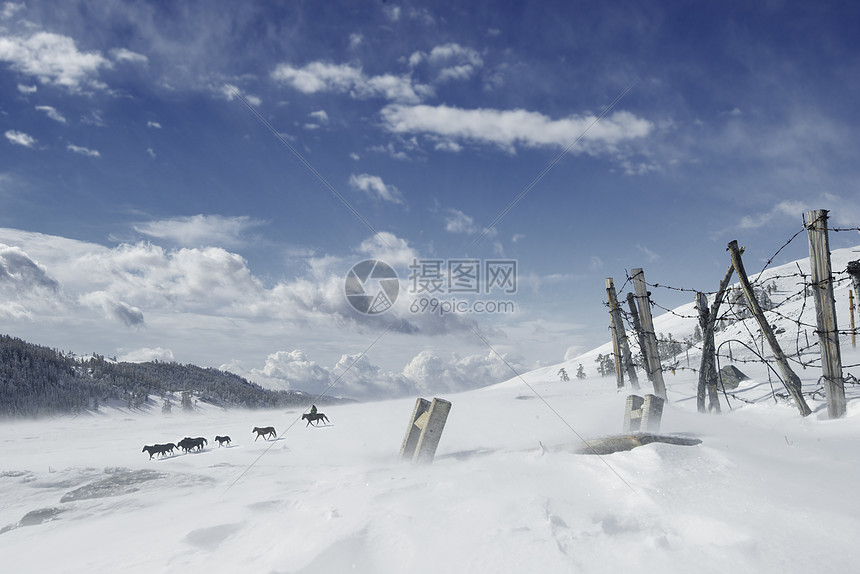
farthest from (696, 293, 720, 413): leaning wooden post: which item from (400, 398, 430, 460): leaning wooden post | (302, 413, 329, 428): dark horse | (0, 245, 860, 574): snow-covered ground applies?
(302, 413, 329, 428): dark horse

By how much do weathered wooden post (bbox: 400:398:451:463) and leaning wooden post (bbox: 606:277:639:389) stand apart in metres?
9.56

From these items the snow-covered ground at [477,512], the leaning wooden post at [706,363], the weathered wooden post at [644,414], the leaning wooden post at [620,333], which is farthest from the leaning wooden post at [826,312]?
the leaning wooden post at [620,333]

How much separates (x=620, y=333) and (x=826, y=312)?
7.01m

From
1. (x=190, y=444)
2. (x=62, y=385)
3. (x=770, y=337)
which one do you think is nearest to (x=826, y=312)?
(x=770, y=337)

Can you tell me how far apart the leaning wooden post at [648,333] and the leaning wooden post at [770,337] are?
3.02 m

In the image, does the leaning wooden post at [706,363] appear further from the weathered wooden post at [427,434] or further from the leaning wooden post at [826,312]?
the weathered wooden post at [427,434]

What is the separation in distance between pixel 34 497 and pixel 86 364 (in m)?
206

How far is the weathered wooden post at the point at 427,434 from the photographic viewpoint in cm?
688

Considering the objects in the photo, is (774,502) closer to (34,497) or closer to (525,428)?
(525,428)

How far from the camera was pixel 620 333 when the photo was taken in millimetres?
15070

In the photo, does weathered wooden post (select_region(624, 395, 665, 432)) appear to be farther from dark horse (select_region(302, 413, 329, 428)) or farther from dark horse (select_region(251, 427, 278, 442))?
dark horse (select_region(302, 413, 329, 428))

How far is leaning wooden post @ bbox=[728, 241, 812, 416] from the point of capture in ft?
28.5

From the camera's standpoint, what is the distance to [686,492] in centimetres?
401

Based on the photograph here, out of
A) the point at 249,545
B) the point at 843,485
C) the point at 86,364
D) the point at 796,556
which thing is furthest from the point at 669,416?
the point at 86,364
